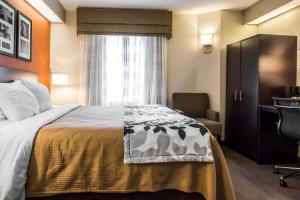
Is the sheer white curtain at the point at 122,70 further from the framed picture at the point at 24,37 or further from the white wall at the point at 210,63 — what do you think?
the framed picture at the point at 24,37

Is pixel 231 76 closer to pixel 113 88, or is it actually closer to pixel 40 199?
pixel 113 88

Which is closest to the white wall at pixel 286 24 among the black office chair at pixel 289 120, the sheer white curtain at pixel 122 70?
the black office chair at pixel 289 120

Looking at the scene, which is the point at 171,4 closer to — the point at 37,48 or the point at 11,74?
the point at 37,48

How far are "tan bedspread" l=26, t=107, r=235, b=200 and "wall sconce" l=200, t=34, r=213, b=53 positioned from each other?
10.1 feet

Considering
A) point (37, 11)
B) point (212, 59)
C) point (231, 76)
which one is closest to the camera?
point (37, 11)

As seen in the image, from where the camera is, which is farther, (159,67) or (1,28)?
(159,67)

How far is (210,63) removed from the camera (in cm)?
452

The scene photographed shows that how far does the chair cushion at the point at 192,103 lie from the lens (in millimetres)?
4430

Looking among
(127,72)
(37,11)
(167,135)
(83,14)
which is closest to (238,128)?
(127,72)

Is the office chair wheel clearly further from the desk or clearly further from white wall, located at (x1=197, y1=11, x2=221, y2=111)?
white wall, located at (x1=197, y1=11, x2=221, y2=111)

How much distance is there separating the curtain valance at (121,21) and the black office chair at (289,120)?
8.21 feet

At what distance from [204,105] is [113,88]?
1664 millimetres

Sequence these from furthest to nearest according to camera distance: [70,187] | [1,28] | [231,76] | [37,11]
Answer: [231,76]
[37,11]
[1,28]
[70,187]

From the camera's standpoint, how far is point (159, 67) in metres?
4.57
